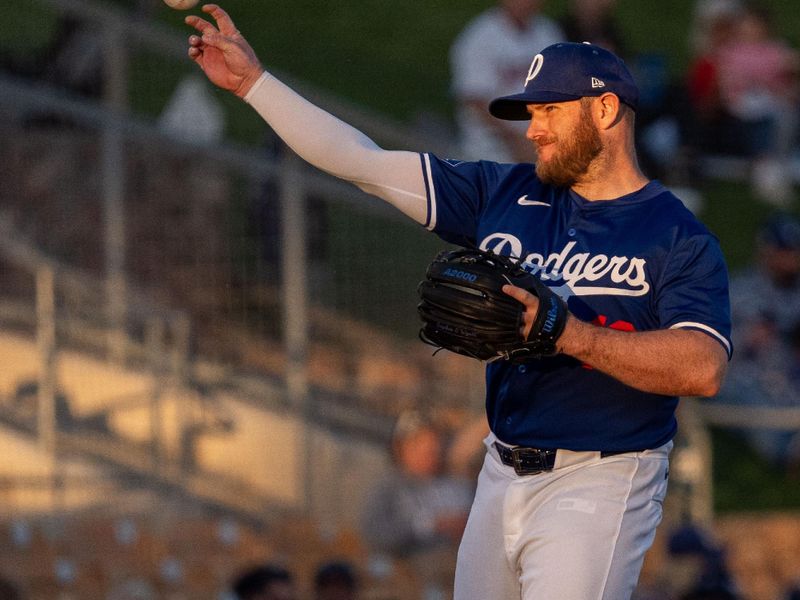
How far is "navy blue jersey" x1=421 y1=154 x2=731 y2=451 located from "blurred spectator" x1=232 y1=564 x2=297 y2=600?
230 cm

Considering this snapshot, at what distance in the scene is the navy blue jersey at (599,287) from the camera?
3.14 meters

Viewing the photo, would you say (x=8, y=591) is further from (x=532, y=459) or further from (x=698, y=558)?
(x=698, y=558)

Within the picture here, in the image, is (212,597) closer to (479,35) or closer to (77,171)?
(77,171)

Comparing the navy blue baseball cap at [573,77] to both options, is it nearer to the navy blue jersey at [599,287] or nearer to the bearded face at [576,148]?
the bearded face at [576,148]

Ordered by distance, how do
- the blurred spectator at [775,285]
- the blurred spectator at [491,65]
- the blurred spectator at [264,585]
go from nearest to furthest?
the blurred spectator at [264,585], the blurred spectator at [491,65], the blurred spectator at [775,285]

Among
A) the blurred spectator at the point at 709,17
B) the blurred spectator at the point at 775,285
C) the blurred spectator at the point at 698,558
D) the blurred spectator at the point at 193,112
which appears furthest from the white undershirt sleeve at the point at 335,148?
the blurred spectator at the point at 709,17

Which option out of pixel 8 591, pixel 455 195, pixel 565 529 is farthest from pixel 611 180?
pixel 8 591

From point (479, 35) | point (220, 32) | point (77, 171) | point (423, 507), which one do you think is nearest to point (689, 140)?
point (479, 35)

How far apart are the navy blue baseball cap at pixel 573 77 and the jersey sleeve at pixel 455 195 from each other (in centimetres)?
23

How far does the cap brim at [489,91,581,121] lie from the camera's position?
10.7ft

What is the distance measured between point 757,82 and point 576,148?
27.0 feet

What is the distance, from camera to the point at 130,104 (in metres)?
6.48

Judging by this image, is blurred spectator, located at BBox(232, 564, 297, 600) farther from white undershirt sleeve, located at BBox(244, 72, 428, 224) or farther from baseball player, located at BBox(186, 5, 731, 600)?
white undershirt sleeve, located at BBox(244, 72, 428, 224)

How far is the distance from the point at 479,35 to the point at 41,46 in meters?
2.50
